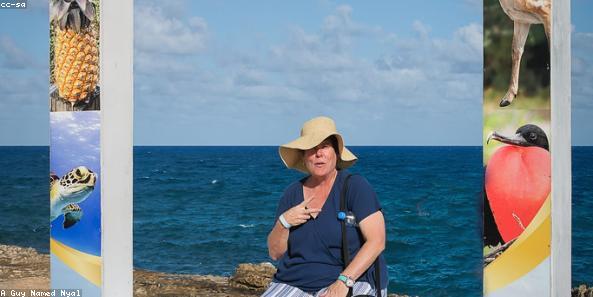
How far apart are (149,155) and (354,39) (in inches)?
545

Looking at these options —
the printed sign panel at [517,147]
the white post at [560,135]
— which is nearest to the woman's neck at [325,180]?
the printed sign panel at [517,147]

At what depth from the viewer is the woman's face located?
245cm

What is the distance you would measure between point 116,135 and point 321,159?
1.31 m

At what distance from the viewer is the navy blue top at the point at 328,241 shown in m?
2.36

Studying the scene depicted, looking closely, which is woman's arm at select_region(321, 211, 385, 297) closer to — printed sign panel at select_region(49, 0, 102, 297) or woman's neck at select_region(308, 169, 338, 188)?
woman's neck at select_region(308, 169, 338, 188)

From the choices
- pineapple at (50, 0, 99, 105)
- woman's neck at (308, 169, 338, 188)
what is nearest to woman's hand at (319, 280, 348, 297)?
woman's neck at (308, 169, 338, 188)

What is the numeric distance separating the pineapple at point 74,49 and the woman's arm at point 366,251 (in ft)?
5.42

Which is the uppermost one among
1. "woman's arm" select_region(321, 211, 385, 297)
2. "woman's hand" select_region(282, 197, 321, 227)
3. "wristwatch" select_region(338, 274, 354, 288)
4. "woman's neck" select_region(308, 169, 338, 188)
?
"woman's neck" select_region(308, 169, 338, 188)

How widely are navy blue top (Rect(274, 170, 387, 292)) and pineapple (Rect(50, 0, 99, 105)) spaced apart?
1.50 meters

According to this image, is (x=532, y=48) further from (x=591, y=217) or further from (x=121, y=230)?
(x=591, y=217)

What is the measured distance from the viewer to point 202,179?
35.0 metres

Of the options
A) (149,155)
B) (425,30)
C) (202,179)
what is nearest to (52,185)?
(202,179)

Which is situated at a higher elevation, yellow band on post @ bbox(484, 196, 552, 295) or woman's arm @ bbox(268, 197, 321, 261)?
woman's arm @ bbox(268, 197, 321, 261)

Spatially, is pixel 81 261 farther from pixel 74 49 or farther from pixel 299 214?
pixel 299 214
